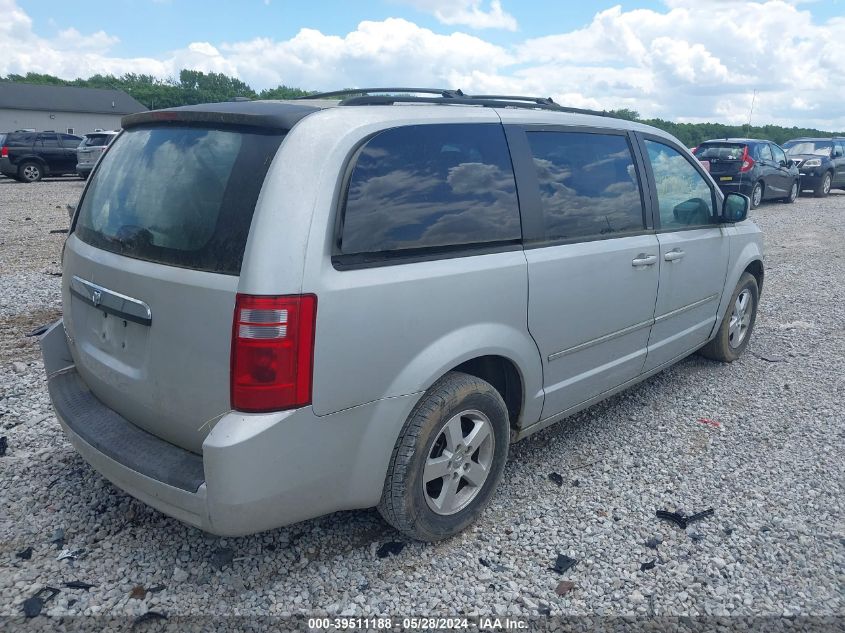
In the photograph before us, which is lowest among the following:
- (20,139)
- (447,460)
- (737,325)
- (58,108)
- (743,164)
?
(447,460)

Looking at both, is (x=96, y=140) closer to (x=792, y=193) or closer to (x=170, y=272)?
(x=792, y=193)

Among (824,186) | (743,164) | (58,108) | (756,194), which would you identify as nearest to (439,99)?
(743,164)

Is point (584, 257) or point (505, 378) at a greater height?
point (584, 257)

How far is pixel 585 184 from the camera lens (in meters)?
3.63

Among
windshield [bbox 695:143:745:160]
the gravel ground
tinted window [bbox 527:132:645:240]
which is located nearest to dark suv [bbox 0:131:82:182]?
windshield [bbox 695:143:745:160]

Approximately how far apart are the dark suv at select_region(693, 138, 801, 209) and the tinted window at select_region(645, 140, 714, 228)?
39.9ft

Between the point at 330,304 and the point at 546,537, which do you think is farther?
the point at 546,537

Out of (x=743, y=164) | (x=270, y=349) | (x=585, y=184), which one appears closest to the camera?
(x=270, y=349)

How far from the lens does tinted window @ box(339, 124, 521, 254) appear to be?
Answer: 2.59 metres

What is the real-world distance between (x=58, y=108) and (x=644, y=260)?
6912cm

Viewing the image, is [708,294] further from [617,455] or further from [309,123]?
[309,123]

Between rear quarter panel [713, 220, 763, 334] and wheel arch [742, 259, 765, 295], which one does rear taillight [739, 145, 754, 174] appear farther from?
rear quarter panel [713, 220, 763, 334]

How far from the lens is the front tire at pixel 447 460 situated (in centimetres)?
278

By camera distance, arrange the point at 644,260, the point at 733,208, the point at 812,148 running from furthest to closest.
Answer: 1. the point at 812,148
2. the point at 733,208
3. the point at 644,260
